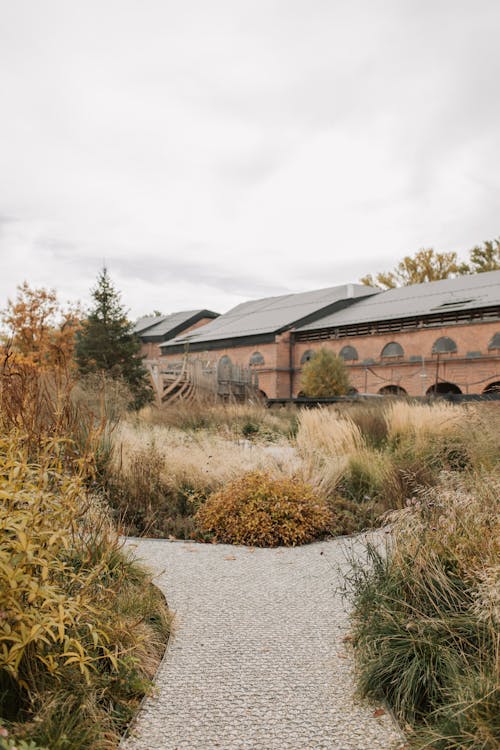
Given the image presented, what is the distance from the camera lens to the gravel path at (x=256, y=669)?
2521 millimetres

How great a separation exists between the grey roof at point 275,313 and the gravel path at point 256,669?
30.9 m

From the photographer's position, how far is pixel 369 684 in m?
2.84

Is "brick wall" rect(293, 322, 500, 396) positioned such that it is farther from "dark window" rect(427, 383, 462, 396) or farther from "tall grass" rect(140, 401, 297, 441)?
A: "tall grass" rect(140, 401, 297, 441)

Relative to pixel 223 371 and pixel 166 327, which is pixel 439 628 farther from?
pixel 166 327

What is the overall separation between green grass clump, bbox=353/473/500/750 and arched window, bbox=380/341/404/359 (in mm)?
26888

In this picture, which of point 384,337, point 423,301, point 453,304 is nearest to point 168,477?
point 453,304

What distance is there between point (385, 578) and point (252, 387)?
1757cm

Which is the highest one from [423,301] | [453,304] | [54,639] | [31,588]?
[423,301]

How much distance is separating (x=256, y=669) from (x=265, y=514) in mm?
2889

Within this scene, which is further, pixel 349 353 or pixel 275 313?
pixel 275 313

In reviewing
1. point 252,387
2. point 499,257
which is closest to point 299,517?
point 252,387

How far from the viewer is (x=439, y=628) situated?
280 centimetres

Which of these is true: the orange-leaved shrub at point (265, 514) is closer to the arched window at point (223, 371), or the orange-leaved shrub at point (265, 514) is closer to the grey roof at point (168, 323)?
the arched window at point (223, 371)

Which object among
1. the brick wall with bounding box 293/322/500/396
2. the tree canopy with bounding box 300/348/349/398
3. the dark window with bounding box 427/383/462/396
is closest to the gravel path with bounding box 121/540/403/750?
the tree canopy with bounding box 300/348/349/398
